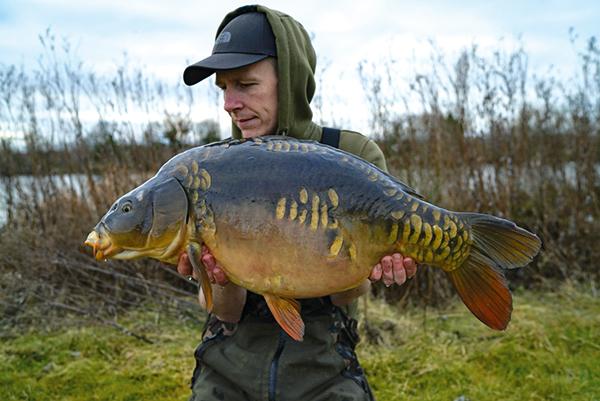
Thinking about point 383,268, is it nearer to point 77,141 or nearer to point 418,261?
point 418,261

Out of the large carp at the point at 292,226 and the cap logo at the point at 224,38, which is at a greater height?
the cap logo at the point at 224,38

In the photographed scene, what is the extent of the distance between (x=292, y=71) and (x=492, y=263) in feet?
3.15

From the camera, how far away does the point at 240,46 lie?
2023 mm

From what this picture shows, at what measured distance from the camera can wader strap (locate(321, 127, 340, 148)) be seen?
2260 millimetres

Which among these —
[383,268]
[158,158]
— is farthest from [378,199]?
[158,158]

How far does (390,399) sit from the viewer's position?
3.15 metres

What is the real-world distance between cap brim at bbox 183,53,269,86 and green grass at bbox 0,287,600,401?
1928 mm

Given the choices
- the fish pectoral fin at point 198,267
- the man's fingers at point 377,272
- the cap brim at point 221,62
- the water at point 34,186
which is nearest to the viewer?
the fish pectoral fin at point 198,267

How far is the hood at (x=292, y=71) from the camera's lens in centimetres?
203

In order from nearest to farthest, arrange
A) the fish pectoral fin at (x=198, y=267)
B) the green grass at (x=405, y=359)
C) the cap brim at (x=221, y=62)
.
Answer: the fish pectoral fin at (x=198, y=267), the cap brim at (x=221, y=62), the green grass at (x=405, y=359)

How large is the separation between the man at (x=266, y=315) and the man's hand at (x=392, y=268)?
1.14 ft

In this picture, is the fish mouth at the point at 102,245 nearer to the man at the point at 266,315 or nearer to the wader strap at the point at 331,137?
the man at the point at 266,315

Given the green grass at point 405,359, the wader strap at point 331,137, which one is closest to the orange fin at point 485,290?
the wader strap at point 331,137

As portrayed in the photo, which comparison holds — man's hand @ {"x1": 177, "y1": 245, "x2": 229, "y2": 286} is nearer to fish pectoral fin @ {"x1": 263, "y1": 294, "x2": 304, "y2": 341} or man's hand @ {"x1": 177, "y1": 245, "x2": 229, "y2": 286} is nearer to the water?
fish pectoral fin @ {"x1": 263, "y1": 294, "x2": 304, "y2": 341}
